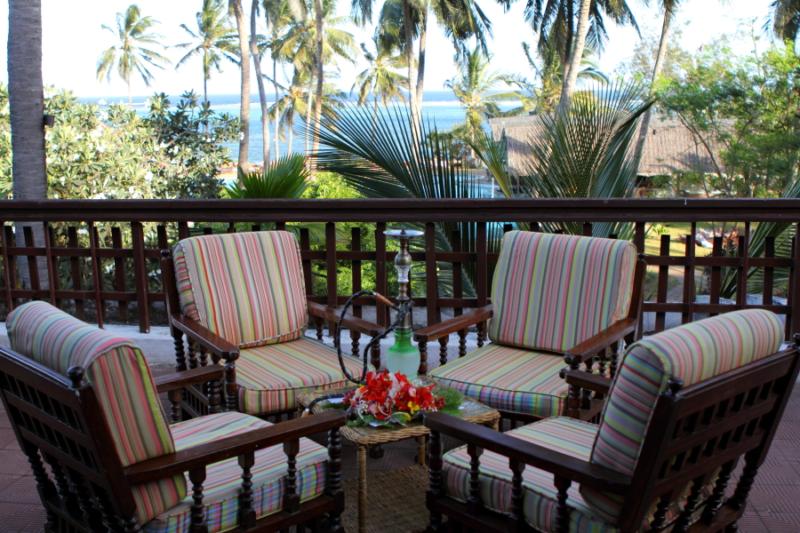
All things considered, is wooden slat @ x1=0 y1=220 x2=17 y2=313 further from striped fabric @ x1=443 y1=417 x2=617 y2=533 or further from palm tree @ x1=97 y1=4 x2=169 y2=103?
palm tree @ x1=97 y1=4 x2=169 y2=103

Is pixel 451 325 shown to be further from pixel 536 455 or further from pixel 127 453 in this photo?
pixel 127 453

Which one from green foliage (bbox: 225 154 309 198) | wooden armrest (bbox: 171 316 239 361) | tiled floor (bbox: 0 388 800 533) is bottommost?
tiled floor (bbox: 0 388 800 533)

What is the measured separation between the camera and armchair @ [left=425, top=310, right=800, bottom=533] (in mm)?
1683

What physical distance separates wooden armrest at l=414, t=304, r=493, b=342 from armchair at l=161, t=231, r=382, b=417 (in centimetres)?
17

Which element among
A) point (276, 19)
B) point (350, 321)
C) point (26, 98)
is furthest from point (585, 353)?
point (276, 19)

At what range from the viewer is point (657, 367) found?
65.4 inches

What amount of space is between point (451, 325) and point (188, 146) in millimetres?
9588

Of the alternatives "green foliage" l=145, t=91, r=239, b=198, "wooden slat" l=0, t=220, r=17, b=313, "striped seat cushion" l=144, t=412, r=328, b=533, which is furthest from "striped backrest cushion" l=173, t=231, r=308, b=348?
"green foliage" l=145, t=91, r=239, b=198

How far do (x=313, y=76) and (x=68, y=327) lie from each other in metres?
44.2

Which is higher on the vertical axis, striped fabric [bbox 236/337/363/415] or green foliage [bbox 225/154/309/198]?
green foliage [bbox 225/154/309/198]

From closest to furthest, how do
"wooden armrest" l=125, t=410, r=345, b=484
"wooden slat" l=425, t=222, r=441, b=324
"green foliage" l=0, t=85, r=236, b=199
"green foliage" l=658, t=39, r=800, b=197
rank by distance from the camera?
1. "wooden armrest" l=125, t=410, r=345, b=484
2. "wooden slat" l=425, t=222, r=441, b=324
3. "green foliage" l=0, t=85, r=236, b=199
4. "green foliage" l=658, t=39, r=800, b=197

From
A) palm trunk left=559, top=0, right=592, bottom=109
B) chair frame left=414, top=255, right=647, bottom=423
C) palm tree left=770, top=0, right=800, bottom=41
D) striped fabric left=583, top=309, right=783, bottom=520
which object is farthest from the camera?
palm tree left=770, top=0, right=800, bottom=41

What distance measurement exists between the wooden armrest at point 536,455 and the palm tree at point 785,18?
28.6 m

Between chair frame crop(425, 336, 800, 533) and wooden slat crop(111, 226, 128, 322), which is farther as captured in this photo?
wooden slat crop(111, 226, 128, 322)
